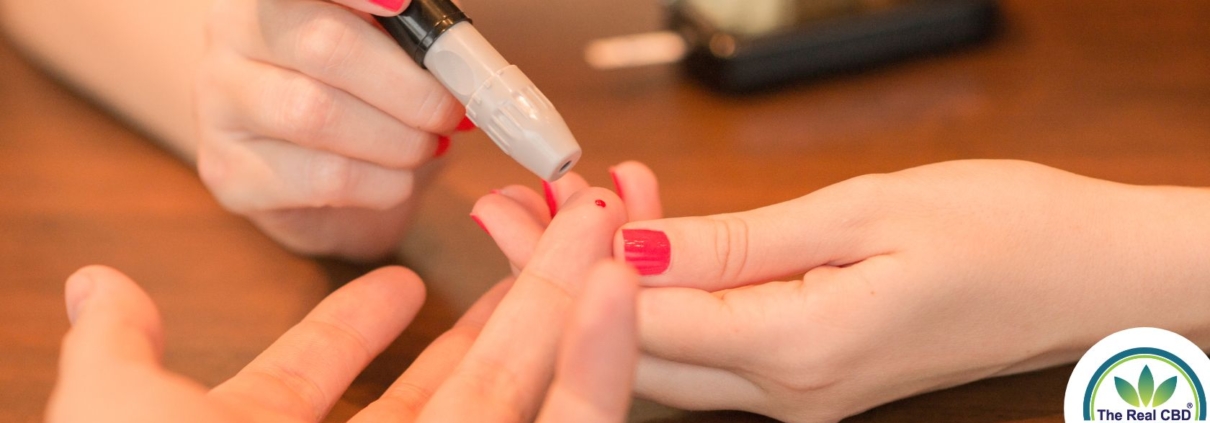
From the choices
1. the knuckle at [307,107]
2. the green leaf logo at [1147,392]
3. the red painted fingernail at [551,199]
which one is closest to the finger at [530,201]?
the red painted fingernail at [551,199]

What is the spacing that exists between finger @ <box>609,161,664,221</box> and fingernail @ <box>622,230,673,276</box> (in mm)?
81

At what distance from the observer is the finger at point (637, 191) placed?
0.58 meters

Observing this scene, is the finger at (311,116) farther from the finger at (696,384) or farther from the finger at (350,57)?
the finger at (696,384)

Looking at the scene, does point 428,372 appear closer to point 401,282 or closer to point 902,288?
point 401,282

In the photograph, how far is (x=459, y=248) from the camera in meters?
0.68

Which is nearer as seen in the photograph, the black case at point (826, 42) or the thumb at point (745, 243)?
the thumb at point (745, 243)

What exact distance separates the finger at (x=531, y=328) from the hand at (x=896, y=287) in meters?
0.02

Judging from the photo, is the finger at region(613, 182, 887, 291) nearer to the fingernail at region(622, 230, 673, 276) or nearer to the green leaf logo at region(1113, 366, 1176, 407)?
the fingernail at region(622, 230, 673, 276)

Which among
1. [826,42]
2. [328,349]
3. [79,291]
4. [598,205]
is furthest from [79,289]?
[826,42]

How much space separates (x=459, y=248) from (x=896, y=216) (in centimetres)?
32

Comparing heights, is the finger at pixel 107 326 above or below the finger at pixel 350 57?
below

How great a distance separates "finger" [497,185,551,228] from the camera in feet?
1.88

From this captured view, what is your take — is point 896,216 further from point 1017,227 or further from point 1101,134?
point 1101,134

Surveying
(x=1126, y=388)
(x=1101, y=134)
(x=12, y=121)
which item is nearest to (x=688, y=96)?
(x=1101, y=134)
